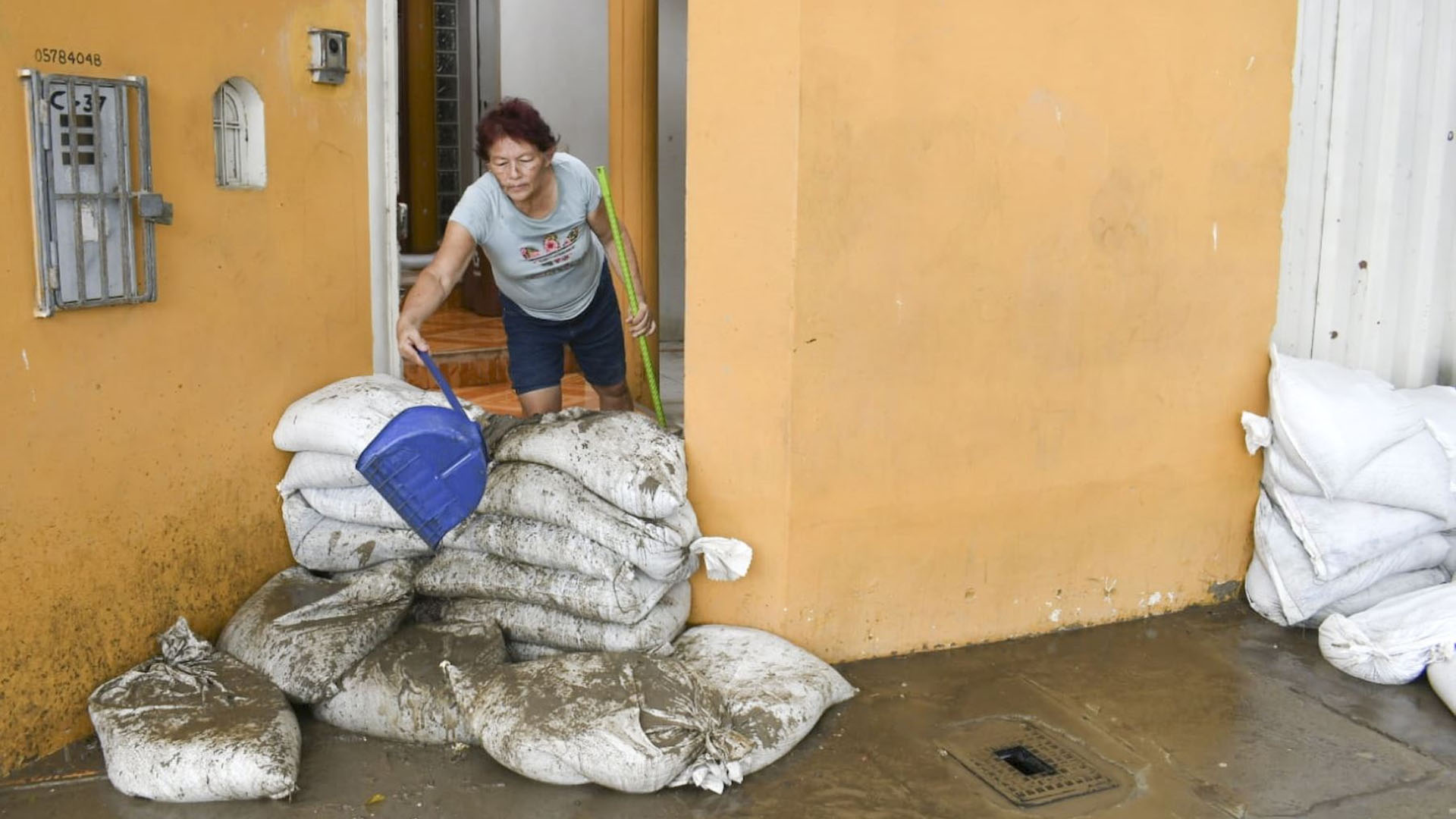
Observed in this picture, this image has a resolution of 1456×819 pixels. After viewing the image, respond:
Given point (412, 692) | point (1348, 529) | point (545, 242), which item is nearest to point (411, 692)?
point (412, 692)

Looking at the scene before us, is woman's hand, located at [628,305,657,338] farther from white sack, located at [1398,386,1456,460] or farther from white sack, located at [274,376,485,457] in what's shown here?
white sack, located at [1398,386,1456,460]

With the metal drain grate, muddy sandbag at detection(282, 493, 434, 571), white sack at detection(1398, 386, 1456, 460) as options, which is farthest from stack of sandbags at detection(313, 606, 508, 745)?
white sack at detection(1398, 386, 1456, 460)

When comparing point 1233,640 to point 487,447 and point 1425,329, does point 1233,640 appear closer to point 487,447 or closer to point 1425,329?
point 1425,329

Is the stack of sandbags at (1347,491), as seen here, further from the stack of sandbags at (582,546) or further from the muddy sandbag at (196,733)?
the muddy sandbag at (196,733)

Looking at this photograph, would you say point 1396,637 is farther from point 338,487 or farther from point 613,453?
point 338,487

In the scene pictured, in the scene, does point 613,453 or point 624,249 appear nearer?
point 613,453

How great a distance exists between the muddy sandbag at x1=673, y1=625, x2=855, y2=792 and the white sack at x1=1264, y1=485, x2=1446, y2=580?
1.76 m

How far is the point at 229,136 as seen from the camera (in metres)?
4.20

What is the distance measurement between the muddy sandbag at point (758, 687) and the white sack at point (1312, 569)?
172cm

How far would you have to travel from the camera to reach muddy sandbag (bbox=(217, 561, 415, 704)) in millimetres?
3799

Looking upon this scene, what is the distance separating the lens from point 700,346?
4191mm

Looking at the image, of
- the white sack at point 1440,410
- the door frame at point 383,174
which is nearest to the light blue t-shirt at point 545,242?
the door frame at point 383,174

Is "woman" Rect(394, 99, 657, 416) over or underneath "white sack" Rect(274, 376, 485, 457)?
over

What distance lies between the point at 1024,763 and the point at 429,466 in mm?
1845
